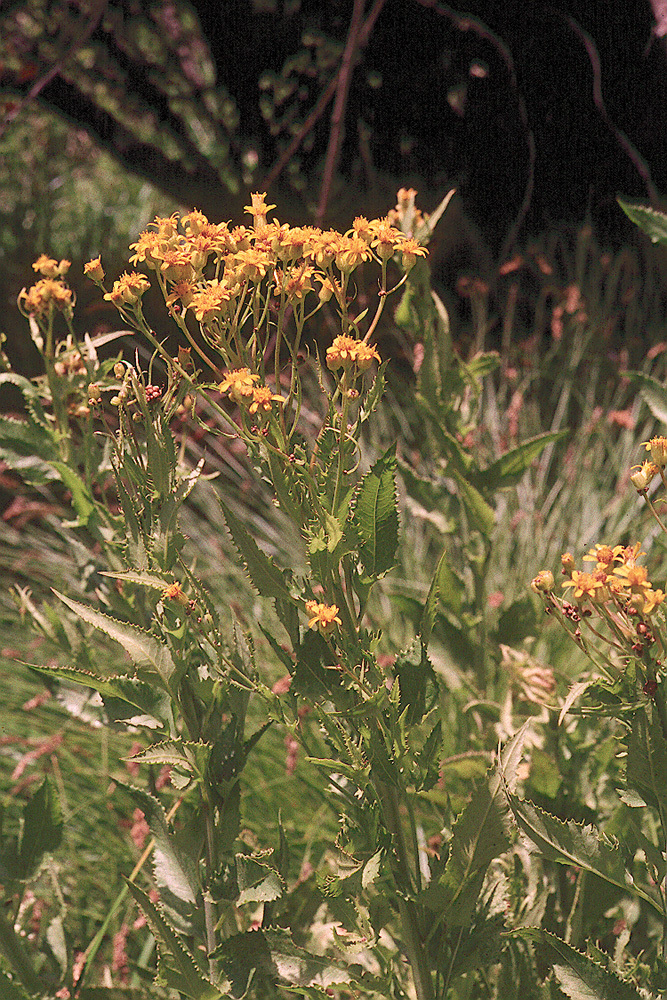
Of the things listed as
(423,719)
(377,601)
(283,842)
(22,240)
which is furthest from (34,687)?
(22,240)

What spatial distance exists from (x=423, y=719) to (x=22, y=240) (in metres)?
3.49

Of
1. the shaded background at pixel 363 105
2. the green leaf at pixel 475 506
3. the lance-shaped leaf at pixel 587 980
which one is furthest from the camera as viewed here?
the shaded background at pixel 363 105

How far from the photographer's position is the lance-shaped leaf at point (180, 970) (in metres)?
0.88

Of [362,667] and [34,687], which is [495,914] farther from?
[34,687]

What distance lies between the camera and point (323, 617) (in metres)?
0.76

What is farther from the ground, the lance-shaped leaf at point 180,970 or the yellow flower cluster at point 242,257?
the yellow flower cluster at point 242,257

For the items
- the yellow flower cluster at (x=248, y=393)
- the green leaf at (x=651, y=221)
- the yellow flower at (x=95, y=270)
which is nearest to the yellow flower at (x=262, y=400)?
the yellow flower cluster at (x=248, y=393)

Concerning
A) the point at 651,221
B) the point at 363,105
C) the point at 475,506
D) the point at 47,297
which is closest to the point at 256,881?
the point at 475,506

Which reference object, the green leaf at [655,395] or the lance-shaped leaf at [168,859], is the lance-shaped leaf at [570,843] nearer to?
the lance-shaped leaf at [168,859]

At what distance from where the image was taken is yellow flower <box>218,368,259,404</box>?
0.77 metres

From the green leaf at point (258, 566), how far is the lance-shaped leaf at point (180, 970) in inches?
12.1

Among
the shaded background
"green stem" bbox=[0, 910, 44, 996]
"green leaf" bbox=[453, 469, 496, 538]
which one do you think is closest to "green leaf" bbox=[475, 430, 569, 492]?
"green leaf" bbox=[453, 469, 496, 538]

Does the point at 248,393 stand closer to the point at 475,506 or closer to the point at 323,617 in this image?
the point at 323,617

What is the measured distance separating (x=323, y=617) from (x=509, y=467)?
562 millimetres
